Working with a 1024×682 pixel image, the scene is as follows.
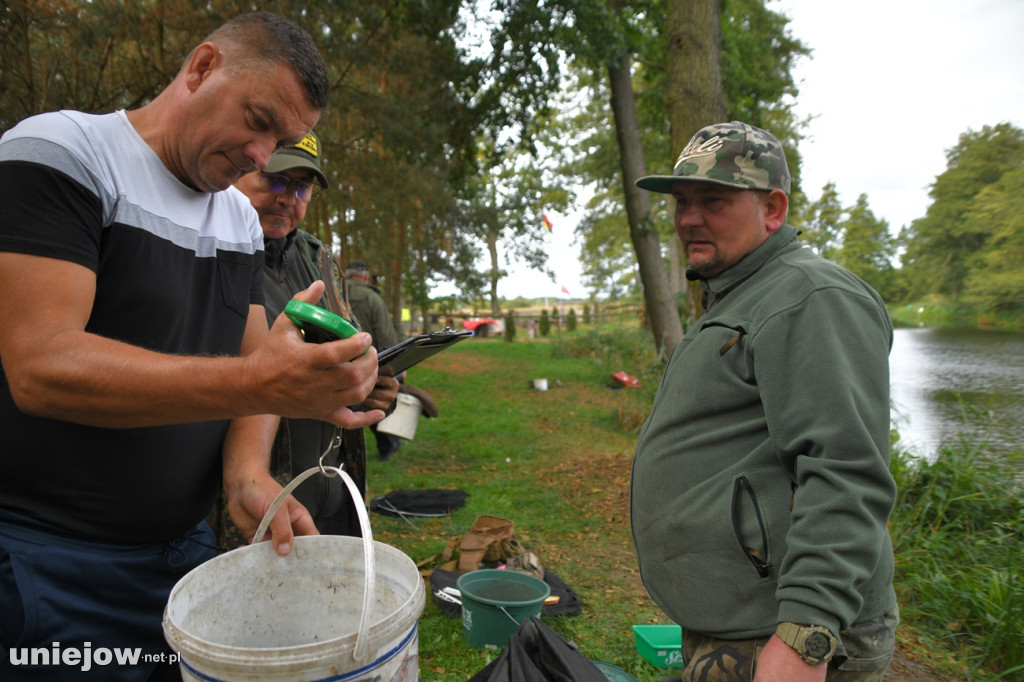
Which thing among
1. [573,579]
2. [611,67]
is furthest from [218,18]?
[573,579]

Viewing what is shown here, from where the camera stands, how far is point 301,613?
5.46 feet

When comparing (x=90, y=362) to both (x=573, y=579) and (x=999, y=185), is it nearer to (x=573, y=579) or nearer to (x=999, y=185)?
(x=573, y=579)

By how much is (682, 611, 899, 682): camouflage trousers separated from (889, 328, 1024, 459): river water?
5.53 m

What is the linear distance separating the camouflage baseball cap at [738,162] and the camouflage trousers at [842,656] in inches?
54.7

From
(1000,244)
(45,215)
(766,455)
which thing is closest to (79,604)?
(45,215)

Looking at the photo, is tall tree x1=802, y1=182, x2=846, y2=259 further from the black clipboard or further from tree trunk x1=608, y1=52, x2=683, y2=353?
the black clipboard

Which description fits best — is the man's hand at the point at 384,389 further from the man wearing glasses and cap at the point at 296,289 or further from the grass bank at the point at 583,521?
the grass bank at the point at 583,521

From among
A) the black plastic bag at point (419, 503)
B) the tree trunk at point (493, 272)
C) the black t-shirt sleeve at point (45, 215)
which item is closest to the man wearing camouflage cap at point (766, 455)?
the black t-shirt sleeve at point (45, 215)

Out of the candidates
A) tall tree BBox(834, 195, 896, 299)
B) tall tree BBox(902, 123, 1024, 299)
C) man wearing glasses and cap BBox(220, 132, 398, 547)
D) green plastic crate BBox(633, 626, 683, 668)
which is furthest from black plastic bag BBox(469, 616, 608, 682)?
tall tree BBox(834, 195, 896, 299)

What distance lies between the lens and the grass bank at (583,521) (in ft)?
13.4

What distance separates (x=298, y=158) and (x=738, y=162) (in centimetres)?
196

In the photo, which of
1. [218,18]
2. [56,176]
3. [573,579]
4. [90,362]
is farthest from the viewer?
[218,18]

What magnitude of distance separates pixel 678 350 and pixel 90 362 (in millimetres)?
1723

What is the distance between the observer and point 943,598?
458cm
